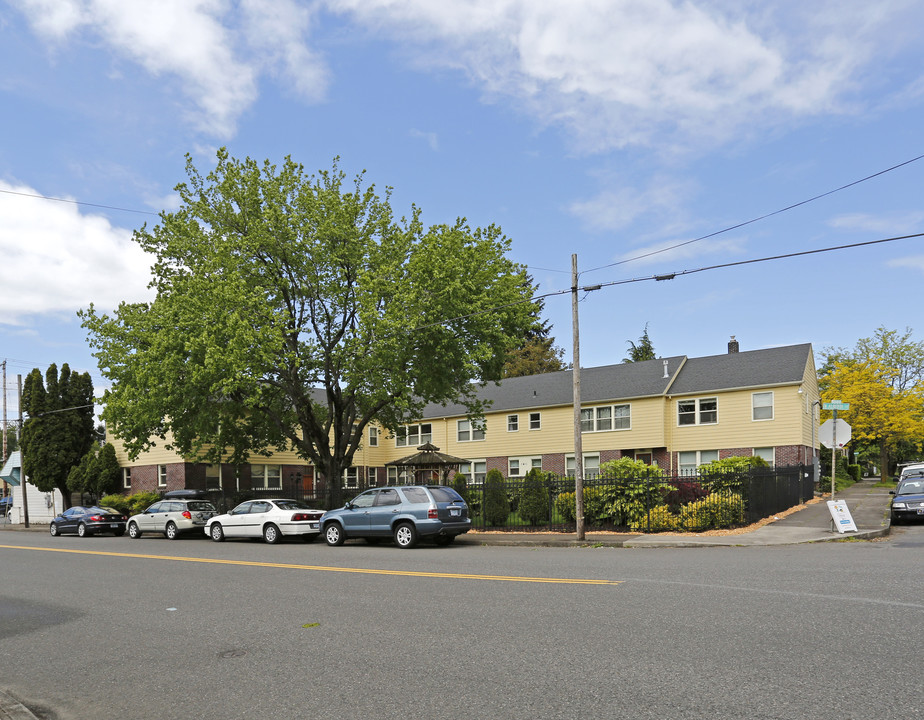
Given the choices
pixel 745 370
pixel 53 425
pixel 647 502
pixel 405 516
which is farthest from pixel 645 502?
pixel 53 425

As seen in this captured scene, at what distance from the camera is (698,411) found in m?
39.7

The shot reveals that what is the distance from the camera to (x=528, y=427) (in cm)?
4512

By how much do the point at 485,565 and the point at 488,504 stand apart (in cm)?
1122

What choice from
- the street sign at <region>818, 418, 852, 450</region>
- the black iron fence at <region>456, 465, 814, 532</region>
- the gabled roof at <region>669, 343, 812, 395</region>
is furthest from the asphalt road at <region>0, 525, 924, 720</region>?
the gabled roof at <region>669, 343, 812, 395</region>

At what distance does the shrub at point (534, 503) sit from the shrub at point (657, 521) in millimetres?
3177

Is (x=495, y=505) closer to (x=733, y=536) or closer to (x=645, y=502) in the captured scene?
(x=645, y=502)

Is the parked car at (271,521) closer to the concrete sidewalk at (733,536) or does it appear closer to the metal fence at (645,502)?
the concrete sidewalk at (733,536)

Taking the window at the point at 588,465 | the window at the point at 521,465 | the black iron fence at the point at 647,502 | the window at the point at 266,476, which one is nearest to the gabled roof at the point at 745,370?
the window at the point at 588,465

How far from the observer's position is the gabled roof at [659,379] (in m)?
38.6

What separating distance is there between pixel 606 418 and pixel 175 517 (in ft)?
76.3

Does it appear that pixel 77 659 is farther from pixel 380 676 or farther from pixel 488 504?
pixel 488 504

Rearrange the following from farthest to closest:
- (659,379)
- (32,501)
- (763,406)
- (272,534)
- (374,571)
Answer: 1. (32,501)
2. (659,379)
3. (763,406)
4. (272,534)
5. (374,571)

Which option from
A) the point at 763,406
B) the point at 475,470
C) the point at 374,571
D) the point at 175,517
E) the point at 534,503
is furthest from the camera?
the point at 475,470

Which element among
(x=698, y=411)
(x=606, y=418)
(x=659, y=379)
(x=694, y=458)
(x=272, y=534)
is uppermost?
(x=659, y=379)
